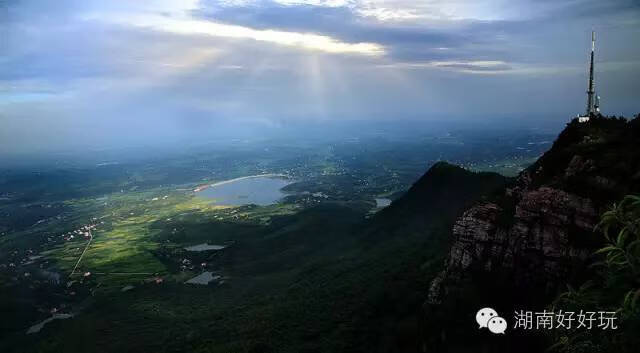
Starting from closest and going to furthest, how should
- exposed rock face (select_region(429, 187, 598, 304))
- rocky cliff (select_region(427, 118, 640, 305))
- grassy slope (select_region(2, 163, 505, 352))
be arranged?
rocky cliff (select_region(427, 118, 640, 305)), exposed rock face (select_region(429, 187, 598, 304)), grassy slope (select_region(2, 163, 505, 352))

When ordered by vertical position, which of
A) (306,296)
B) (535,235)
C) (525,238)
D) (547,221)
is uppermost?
(547,221)

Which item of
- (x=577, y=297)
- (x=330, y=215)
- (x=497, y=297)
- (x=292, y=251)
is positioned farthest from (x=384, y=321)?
(x=330, y=215)

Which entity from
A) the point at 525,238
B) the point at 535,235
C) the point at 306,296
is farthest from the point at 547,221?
the point at 306,296

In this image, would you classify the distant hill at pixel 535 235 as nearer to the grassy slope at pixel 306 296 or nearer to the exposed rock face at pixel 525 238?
the exposed rock face at pixel 525 238

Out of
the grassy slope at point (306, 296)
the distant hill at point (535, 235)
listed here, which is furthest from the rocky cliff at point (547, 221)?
the grassy slope at point (306, 296)

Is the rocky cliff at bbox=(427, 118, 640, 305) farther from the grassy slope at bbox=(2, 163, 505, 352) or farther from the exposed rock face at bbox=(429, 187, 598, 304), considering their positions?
the grassy slope at bbox=(2, 163, 505, 352)

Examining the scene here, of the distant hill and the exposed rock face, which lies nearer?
the distant hill

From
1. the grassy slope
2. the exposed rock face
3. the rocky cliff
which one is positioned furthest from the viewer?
the grassy slope

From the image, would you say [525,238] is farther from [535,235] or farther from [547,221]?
[547,221]

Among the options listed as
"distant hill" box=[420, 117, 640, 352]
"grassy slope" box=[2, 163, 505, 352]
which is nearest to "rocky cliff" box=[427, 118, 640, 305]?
"distant hill" box=[420, 117, 640, 352]
